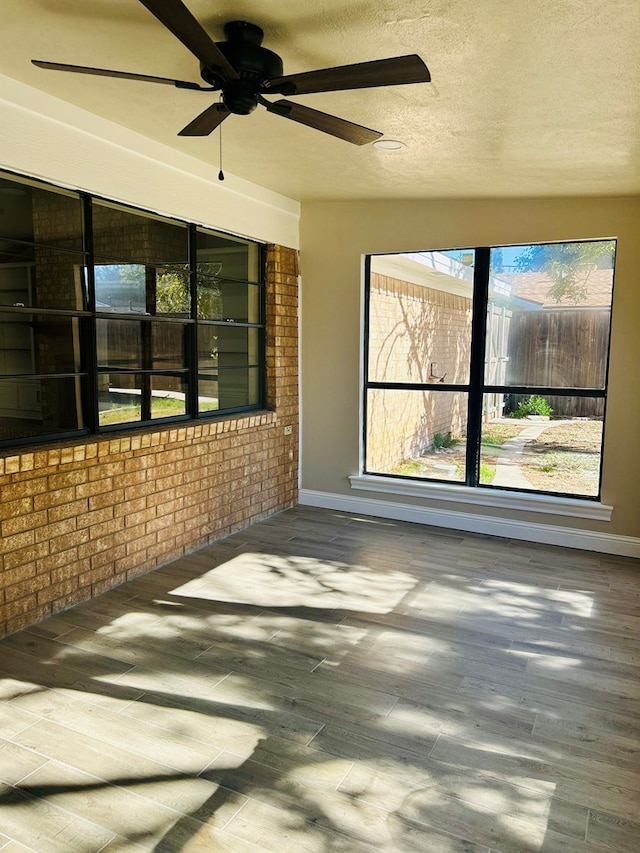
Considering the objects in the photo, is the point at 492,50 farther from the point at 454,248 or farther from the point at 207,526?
the point at 207,526

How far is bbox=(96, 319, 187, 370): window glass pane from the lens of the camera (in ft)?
12.7

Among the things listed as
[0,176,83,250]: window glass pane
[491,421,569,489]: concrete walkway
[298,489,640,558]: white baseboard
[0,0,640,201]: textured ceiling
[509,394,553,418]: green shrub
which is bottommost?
[298,489,640,558]: white baseboard

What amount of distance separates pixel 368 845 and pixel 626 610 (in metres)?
2.44

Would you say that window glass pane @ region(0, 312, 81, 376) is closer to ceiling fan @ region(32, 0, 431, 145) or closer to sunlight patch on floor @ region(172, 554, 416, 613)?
ceiling fan @ region(32, 0, 431, 145)

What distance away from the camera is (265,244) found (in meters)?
5.36

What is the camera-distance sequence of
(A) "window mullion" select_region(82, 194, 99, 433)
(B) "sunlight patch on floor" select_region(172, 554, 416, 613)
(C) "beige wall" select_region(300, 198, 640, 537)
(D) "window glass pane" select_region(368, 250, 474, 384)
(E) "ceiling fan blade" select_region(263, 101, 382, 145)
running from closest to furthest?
(E) "ceiling fan blade" select_region(263, 101, 382, 145), (A) "window mullion" select_region(82, 194, 99, 433), (B) "sunlight patch on floor" select_region(172, 554, 416, 613), (C) "beige wall" select_region(300, 198, 640, 537), (D) "window glass pane" select_region(368, 250, 474, 384)

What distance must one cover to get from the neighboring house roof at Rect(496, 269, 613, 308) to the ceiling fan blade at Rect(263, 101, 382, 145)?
8.27 feet

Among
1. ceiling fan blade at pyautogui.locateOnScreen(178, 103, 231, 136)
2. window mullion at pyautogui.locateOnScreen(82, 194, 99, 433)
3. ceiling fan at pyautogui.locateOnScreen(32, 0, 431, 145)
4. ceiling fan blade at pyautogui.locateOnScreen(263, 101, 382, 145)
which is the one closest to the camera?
ceiling fan at pyautogui.locateOnScreen(32, 0, 431, 145)

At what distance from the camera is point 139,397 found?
4.19 meters

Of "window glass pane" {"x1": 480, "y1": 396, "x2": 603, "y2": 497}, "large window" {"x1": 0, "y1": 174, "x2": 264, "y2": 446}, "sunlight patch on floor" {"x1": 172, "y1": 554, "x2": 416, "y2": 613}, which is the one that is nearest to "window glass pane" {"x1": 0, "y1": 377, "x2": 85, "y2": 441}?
"large window" {"x1": 0, "y1": 174, "x2": 264, "y2": 446}

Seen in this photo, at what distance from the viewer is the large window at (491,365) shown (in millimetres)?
4773

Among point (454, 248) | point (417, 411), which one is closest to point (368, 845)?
point (417, 411)

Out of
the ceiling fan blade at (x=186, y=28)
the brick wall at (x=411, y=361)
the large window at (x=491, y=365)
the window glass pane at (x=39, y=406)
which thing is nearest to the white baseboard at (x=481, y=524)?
the large window at (x=491, y=365)

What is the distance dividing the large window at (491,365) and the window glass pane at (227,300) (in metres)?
1.06
